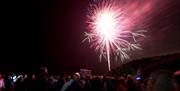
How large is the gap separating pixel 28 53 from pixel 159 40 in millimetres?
18631

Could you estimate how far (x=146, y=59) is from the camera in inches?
545

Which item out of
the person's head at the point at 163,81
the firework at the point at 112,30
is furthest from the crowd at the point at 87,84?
the firework at the point at 112,30

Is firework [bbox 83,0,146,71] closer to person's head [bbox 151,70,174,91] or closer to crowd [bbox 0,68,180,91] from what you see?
crowd [bbox 0,68,180,91]

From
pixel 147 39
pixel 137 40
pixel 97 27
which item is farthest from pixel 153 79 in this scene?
pixel 97 27

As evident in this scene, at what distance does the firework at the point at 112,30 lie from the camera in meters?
16.9

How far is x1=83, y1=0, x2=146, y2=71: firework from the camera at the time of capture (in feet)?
55.4

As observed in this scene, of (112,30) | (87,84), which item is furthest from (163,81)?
(112,30)

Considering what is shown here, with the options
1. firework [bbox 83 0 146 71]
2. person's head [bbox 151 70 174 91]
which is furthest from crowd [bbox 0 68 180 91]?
firework [bbox 83 0 146 71]

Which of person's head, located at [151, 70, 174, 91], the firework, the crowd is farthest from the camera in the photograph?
the firework

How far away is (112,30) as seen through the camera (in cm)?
1758

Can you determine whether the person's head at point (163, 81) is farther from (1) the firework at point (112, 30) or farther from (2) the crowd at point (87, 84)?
(1) the firework at point (112, 30)

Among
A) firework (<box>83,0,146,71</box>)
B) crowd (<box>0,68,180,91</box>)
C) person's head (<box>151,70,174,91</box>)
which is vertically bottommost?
person's head (<box>151,70,174,91</box>)

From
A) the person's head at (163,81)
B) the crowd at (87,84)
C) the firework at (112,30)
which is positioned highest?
the firework at (112,30)

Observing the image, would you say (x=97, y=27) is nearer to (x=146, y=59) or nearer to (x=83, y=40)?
(x=146, y=59)
